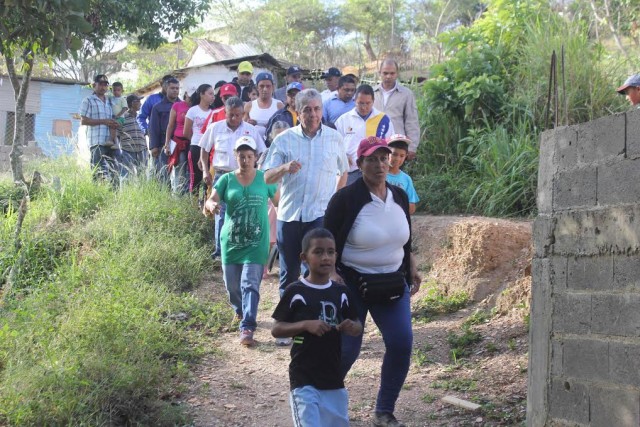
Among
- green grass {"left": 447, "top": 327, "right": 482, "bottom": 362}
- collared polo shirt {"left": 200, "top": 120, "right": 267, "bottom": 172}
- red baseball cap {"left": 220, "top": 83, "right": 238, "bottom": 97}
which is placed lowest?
green grass {"left": 447, "top": 327, "right": 482, "bottom": 362}

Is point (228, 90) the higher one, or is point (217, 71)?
point (217, 71)

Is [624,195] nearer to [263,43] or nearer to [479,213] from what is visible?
[479,213]

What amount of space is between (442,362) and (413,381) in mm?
437

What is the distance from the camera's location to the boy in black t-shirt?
159 inches

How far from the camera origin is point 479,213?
376 inches

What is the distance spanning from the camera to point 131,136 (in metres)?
12.4

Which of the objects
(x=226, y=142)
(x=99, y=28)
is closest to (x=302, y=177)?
(x=226, y=142)

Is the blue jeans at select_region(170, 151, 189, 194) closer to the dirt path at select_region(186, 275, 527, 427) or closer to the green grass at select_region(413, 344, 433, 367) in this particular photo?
the dirt path at select_region(186, 275, 527, 427)

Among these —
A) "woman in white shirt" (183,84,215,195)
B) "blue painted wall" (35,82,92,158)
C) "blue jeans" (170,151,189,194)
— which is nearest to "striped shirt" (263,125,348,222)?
"woman in white shirt" (183,84,215,195)

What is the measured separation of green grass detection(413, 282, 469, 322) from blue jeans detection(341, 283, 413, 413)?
2609 millimetres

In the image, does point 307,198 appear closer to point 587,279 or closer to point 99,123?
point 587,279

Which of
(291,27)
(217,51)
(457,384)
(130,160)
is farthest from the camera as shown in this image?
(291,27)

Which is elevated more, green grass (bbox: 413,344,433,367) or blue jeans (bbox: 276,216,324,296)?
blue jeans (bbox: 276,216,324,296)

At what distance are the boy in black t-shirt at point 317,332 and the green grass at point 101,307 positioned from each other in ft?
4.54
